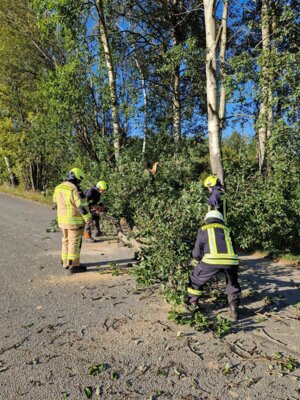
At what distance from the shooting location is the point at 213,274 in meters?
4.24

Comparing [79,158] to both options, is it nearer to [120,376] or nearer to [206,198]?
[206,198]

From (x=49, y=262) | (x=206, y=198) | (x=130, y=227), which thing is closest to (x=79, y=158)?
(x=130, y=227)

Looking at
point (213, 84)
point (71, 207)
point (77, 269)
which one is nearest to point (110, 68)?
point (213, 84)

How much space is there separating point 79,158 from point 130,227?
5.82 metres

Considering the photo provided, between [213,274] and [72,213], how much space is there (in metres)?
2.97

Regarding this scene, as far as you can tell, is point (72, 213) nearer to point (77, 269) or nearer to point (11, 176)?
point (77, 269)

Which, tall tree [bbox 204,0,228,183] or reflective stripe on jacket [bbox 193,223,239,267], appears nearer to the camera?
reflective stripe on jacket [bbox 193,223,239,267]

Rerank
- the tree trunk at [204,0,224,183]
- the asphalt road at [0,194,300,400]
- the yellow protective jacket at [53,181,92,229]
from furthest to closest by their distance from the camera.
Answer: the tree trunk at [204,0,224,183] < the yellow protective jacket at [53,181,92,229] < the asphalt road at [0,194,300,400]

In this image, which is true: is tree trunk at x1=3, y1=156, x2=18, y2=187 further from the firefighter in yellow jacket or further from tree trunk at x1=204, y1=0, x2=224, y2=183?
tree trunk at x1=204, y1=0, x2=224, y2=183

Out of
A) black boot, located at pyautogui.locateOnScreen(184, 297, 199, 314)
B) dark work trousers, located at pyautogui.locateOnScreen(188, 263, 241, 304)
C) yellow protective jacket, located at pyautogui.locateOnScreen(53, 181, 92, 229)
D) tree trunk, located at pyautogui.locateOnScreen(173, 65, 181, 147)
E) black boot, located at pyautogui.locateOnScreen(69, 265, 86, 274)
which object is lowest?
black boot, located at pyautogui.locateOnScreen(184, 297, 199, 314)

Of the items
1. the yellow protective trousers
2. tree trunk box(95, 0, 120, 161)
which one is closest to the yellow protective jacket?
the yellow protective trousers

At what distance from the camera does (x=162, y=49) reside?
15.0 meters

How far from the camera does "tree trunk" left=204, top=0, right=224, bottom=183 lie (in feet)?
23.8

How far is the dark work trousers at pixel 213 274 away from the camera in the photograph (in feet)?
13.9
